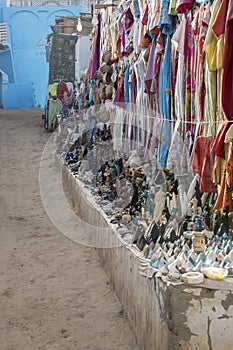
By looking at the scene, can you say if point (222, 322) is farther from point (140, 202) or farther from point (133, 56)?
point (133, 56)

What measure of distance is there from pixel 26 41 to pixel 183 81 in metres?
14.2

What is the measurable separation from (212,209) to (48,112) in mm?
8941

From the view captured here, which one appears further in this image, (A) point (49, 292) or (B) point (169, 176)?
(B) point (169, 176)

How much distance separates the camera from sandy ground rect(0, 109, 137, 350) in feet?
10.9

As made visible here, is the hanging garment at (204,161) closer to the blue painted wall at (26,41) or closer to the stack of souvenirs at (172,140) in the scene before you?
the stack of souvenirs at (172,140)

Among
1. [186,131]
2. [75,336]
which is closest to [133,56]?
[186,131]

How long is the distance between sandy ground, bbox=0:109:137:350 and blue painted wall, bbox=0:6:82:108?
11270 mm

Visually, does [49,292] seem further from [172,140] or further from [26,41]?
[26,41]

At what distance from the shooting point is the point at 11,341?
331 cm

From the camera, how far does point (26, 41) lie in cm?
1752

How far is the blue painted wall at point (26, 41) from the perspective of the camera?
1730cm

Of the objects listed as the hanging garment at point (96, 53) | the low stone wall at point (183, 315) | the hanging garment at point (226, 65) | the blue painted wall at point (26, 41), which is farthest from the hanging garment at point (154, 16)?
the blue painted wall at point (26, 41)

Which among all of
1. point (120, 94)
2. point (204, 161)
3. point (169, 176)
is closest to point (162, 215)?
point (204, 161)

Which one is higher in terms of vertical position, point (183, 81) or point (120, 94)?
point (183, 81)
